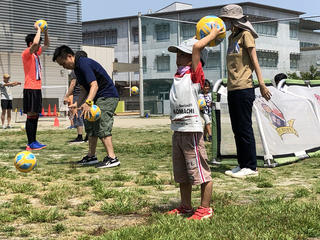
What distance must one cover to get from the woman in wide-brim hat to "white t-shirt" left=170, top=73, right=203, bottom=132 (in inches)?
80.9

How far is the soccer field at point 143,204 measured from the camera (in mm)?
3266

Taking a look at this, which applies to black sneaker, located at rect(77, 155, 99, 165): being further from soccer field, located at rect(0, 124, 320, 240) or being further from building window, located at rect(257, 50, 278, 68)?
building window, located at rect(257, 50, 278, 68)

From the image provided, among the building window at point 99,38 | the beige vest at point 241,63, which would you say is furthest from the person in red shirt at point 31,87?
the building window at point 99,38

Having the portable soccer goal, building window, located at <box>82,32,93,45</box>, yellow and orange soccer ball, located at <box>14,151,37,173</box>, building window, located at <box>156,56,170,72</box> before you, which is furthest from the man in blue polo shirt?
building window, located at <box>82,32,93,45</box>

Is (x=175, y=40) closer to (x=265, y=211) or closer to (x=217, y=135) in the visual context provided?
(x=217, y=135)

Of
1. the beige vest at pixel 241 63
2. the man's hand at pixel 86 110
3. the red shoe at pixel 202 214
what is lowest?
the red shoe at pixel 202 214

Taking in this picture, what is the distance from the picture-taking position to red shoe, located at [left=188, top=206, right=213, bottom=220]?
3658mm

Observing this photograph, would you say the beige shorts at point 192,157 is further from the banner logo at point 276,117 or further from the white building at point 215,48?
the white building at point 215,48

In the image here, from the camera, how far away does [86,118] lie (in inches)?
247

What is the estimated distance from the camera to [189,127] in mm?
3818

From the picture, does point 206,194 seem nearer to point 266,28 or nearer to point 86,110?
point 86,110

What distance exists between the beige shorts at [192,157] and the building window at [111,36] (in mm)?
64617

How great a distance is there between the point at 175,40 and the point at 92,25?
4472 cm

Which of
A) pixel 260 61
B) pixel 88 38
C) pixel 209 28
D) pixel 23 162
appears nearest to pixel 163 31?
pixel 260 61
